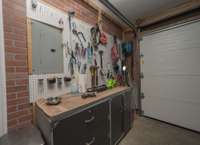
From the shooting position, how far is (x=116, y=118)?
2.12 m

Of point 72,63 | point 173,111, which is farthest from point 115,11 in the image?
point 173,111

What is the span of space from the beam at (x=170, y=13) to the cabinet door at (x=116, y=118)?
230cm

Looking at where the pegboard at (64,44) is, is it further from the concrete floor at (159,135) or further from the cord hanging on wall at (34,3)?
the concrete floor at (159,135)

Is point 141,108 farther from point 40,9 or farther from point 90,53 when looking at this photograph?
point 40,9

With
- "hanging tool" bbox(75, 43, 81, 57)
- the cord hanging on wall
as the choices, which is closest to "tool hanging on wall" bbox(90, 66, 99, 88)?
"hanging tool" bbox(75, 43, 81, 57)

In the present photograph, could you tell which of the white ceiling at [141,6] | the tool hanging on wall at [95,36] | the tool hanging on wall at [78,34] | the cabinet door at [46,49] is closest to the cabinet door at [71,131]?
the cabinet door at [46,49]

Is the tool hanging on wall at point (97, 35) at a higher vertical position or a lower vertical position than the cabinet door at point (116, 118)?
higher

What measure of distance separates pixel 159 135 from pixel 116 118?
114 cm

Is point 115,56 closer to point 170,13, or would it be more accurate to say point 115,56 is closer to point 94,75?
point 94,75

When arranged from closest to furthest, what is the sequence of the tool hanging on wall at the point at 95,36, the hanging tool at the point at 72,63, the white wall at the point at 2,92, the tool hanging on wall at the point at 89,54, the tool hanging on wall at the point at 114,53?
the white wall at the point at 2,92
the hanging tool at the point at 72,63
the tool hanging on wall at the point at 89,54
the tool hanging on wall at the point at 95,36
the tool hanging on wall at the point at 114,53

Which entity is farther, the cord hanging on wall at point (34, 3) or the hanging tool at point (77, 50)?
the hanging tool at point (77, 50)

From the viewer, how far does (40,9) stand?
1.68 m

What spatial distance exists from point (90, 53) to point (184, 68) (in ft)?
6.95

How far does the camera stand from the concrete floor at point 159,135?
2.29 metres
